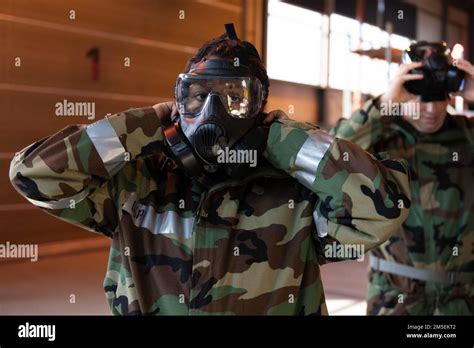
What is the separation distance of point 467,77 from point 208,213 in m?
0.85

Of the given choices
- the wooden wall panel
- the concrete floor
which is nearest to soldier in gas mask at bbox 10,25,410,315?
the concrete floor

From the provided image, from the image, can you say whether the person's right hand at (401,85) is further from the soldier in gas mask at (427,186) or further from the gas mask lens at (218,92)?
the gas mask lens at (218,92)

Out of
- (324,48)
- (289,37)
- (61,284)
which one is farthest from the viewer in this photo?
(324,48)

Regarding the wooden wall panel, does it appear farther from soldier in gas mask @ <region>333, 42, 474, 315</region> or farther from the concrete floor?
soldier in gas mask @ <region>333, 42, 474, 315</region>

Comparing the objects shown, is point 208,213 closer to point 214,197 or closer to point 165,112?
point 214,197

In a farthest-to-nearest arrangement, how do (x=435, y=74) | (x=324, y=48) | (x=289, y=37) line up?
(x=324, y=48)
(x=289, y=37)
(x=435, y=74)

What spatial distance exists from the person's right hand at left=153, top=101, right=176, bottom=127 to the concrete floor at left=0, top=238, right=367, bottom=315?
39 cm

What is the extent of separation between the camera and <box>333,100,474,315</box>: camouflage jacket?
4.67 feet

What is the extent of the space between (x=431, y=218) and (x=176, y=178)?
2.58ft

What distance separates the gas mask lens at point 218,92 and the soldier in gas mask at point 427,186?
0.63m

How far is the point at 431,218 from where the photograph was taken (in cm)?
144

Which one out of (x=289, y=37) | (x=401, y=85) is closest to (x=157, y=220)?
(x=401, y=85)

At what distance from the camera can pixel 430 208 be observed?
1440 mm

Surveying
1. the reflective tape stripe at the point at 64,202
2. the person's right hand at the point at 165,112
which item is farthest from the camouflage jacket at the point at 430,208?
the reflective tape stripe at the point at 64,202
